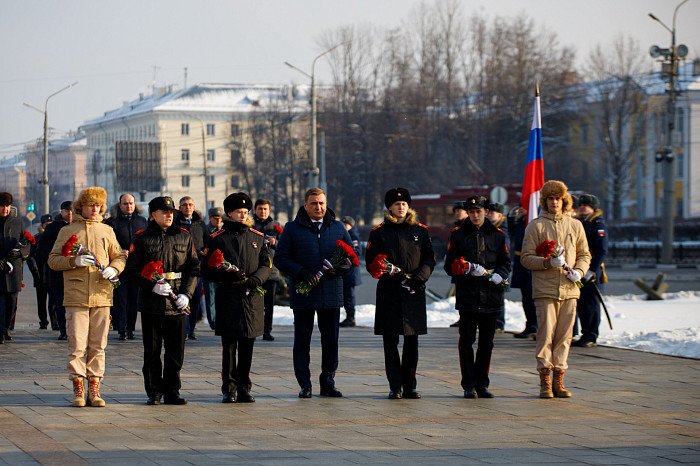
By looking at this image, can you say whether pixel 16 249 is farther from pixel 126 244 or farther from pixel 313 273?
pixel 313 273

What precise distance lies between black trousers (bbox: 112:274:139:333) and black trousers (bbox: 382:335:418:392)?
528cm

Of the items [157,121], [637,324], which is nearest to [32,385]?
[637,324]

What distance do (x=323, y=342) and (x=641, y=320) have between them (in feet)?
25.8

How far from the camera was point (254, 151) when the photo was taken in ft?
263

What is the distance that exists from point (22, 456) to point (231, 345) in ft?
8.82

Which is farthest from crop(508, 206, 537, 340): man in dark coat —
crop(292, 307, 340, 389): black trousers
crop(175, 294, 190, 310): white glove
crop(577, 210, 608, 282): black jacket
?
crop(175, 294, 190, 310): white glove

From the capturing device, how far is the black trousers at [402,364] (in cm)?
883

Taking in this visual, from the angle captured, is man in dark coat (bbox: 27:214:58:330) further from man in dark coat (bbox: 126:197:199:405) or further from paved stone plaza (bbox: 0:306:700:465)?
man in dark coat (bbox: 126:197:199:405)

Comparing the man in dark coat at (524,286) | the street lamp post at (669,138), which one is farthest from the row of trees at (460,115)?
the man in dark coat at (524,286)

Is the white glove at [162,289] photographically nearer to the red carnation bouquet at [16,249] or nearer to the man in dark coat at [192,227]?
the man in dark coat at [192,227]

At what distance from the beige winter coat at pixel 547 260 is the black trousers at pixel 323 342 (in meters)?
1.80

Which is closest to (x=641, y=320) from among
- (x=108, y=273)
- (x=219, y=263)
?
(x=219, y=263)

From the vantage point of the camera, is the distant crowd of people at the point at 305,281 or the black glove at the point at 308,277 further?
the black glove at the point at 308,277

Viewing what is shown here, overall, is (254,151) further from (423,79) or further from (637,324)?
(637,324)
